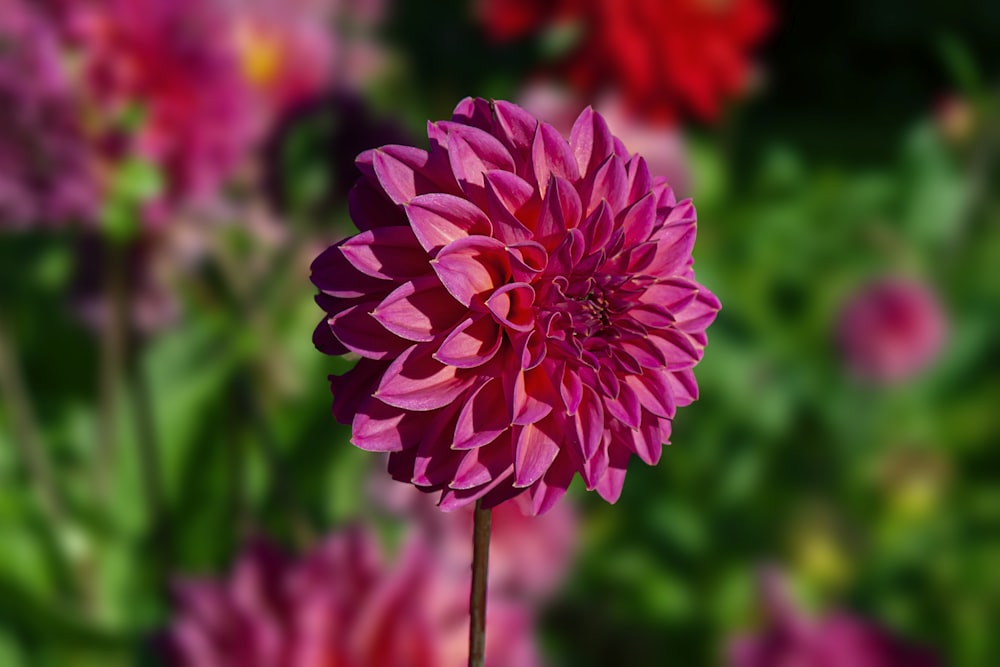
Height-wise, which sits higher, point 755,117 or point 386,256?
point 755,117

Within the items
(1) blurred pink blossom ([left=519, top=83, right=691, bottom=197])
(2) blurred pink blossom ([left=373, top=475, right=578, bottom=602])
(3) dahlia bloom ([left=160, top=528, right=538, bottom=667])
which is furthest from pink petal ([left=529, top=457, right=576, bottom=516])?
(1) blurred pink blossom ([left=519, top=83, right=691, bottom=197])

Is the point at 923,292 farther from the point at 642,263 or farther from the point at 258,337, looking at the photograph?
the point at 642,263

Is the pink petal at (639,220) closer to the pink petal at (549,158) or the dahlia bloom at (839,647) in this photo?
the pink petal at (549,158)

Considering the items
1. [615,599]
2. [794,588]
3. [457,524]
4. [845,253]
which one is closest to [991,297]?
[845,253]

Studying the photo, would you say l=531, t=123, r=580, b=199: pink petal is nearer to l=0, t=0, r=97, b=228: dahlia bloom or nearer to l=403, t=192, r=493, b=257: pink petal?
l=403, t=192, r=493, b=257: pink petal

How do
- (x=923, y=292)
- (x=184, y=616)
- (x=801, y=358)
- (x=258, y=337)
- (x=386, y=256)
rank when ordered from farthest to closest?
1. (x=801, y=358)
2. (x=923, y=292)
3. (x=258, y=337)
4. (x=184, y=616)
5. (x=386, y=256)

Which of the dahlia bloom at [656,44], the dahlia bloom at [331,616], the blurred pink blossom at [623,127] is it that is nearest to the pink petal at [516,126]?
the dahlia bloom at [331,616]
